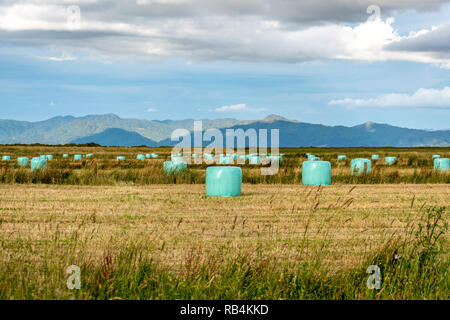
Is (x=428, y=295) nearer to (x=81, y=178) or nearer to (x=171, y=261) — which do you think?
(x=171, y=261)

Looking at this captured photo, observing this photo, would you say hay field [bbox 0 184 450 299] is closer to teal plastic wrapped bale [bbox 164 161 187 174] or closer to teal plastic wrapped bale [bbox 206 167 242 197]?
teal plastic wrapped bale [bbox 206 167 242 197]

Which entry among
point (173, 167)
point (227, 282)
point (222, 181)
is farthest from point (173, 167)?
point (227, 282)

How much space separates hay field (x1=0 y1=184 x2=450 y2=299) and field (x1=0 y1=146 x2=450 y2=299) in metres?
0.03

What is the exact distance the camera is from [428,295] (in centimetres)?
698

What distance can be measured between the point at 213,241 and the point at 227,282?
3.66 meters

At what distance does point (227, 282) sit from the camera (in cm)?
704

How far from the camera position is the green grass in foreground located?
6.78 metres

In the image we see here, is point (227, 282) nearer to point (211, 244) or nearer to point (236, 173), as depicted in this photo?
point (211, 244)

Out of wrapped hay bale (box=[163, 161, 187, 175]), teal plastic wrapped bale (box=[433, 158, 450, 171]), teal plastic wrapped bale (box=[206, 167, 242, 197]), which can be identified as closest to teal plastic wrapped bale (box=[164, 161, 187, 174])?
wrapped hay bale (box=[163, 161, 187, 175])

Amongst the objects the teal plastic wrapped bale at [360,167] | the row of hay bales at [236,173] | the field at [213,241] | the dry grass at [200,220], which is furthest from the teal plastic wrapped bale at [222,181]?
the teal plastic wrapped bale at [360,167]

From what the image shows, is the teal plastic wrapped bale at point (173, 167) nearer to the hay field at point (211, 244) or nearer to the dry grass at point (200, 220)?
the dry grass at point (200, 220)

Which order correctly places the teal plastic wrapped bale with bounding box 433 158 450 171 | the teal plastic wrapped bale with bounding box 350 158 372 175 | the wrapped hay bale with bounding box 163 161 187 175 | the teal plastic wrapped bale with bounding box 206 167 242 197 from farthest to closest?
the teal plastic wrapped bale with bounding box 433 158 450 171, the teal plastic wrapped bale with bounding box 350 158 372 175, the wrapped hay bale with bounding box 163 161 187 175, the teal plastic wrapped bale with bounding box 206 167 242 197

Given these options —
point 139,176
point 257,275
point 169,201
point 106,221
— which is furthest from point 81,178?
point 257,275
